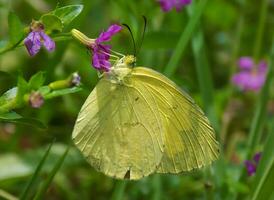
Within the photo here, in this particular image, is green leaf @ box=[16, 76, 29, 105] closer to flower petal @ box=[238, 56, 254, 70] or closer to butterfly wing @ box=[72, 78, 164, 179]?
butterfly wing @ box=[72, 78, 164, 179]

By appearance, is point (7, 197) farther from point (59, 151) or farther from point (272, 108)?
point (272, 108)

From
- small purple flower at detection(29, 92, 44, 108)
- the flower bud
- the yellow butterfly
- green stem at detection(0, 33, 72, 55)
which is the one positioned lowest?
the yellow butterfly

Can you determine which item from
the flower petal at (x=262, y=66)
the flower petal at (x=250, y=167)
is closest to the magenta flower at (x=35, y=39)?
the flower petal at (x=250, y=167)

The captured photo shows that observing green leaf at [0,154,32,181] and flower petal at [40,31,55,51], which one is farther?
green leaf at [0,154,32,181]

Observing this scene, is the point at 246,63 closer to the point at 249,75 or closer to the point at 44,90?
Result: the point at 249,75

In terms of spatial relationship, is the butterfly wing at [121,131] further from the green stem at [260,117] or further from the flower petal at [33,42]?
the green stem at [260,117]

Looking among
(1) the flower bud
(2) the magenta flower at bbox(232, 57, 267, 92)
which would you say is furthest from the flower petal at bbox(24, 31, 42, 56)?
(2) the magenta flower at bbox(232, 57, 267, 92)

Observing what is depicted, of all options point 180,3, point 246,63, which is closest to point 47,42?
point 180,3
